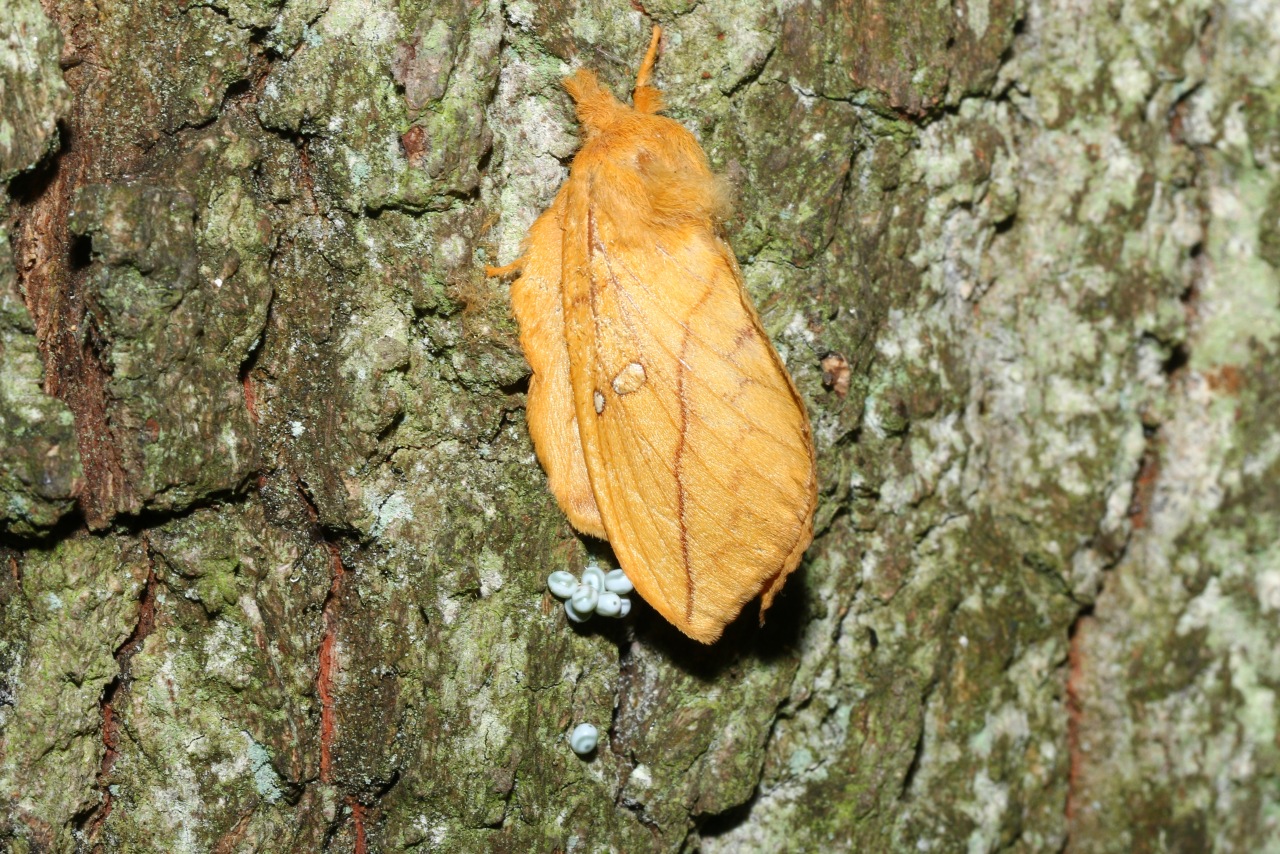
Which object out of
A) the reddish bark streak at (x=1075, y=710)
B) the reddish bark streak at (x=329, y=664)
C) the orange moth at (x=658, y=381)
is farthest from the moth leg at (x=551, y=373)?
the reddish bark streak at (x=1075, y=710)

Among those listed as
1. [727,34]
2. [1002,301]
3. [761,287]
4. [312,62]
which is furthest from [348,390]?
[1002,301]

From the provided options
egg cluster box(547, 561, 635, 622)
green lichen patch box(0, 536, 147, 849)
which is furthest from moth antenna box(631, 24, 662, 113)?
green lichen patch box(0, 536, 147, 849)

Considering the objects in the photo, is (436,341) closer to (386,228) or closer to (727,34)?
(386,228)

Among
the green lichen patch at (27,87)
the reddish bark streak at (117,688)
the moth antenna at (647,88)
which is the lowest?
the reddish bark streak at (117,688)

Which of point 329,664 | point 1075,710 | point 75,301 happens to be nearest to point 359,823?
point 329,664

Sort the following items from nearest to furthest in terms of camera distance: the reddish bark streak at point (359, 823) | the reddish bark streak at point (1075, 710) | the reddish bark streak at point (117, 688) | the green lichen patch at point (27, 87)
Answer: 1. the green lichen patch at point (27, 87)
2. the reddish bark streak at point (117, 688)
3. the reddish bark streak at point (359, 823)
4. the reddish bark streak at point (1075, 710)

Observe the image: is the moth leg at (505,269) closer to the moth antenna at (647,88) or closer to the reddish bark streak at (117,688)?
the moth antenna at (647,88)
